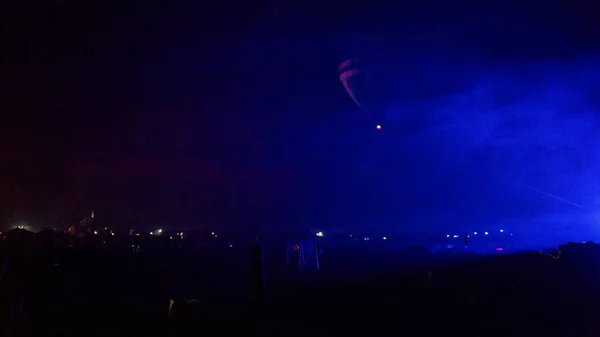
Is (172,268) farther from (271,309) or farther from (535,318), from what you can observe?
(535,318)

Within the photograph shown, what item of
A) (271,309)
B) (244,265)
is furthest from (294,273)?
(271,309)

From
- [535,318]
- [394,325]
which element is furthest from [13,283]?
[535,318]

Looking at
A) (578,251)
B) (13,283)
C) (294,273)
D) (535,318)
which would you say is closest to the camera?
(535,318)

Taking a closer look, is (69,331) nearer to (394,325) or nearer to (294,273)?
(394,325)

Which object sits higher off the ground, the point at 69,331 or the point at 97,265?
the point at 97,265

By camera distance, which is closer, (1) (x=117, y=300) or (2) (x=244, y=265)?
(1) (x=117, y=300)

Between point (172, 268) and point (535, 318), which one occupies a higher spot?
point (172, 268)

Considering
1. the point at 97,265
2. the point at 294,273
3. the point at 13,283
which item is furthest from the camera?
the point at 97,265

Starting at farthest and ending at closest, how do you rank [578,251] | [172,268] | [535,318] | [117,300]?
[172,268] < [578,251] < [117,300] < [535,318]

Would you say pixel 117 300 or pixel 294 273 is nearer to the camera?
pixel 117 300
